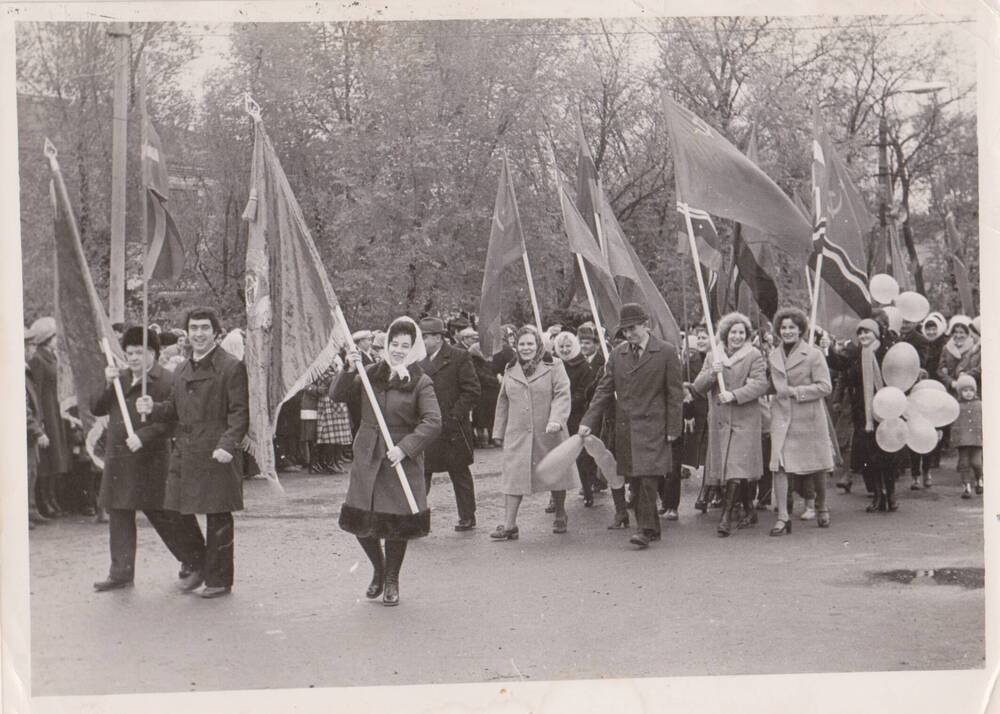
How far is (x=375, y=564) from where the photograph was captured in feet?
21.2

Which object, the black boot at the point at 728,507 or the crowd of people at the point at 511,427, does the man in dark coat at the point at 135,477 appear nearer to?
the crowd of people at the point at 511,427

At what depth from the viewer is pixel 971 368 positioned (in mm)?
7395

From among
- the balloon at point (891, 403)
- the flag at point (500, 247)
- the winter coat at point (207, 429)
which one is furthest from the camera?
the flag at point (500, 247)

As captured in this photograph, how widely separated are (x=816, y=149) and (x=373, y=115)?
10.6 ft

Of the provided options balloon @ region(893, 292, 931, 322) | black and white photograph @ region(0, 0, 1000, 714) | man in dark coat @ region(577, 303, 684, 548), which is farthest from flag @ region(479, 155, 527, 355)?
balloon @ region(893, 292, 931, 322)

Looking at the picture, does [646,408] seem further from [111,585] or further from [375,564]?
[111,585]

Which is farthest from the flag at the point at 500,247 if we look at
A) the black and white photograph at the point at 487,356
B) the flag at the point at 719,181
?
the flag at the point at 719,181

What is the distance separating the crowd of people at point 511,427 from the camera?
20.8 ft

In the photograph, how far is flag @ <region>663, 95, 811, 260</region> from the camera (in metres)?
7.34

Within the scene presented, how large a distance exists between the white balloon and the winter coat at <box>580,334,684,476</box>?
1.62 metres

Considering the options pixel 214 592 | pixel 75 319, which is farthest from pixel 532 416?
pixel 75 319

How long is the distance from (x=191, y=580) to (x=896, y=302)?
→ 6.44 metres

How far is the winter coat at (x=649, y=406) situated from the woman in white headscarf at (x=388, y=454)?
66.3 inches

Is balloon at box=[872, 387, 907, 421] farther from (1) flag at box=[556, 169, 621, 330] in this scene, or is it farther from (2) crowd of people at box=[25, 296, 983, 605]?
(1) flag at box=[556, 169, 621, 330]
